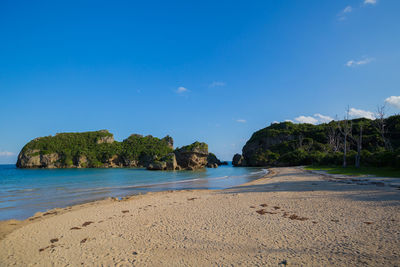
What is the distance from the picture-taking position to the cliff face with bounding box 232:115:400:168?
1911 inches

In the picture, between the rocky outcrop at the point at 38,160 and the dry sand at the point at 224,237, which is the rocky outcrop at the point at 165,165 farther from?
the dry sand at the point at 224,237

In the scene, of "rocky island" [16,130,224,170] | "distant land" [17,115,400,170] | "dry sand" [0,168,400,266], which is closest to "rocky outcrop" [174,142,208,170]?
"distant land" [17,115,400,170]

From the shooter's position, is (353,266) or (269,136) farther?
(269,136)

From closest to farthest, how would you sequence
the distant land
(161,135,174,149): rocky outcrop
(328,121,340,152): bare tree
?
1. (328,121,340,152): bare tree
2. the distant land
3. (161,135,174,149): rocky outcrop

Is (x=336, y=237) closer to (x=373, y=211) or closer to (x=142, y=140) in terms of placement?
(x=373, y=211)

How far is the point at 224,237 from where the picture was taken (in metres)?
6.84

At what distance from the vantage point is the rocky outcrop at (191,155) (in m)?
93.4

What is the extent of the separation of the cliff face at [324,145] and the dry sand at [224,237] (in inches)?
1176

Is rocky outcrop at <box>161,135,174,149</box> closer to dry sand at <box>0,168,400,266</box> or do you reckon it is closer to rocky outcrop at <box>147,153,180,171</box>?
rocky outcrop at <box>147,153,180,171</box>

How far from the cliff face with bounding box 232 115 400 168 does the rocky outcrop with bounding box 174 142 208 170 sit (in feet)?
105

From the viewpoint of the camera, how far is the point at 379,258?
470 cm

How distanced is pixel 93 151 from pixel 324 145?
450 ft

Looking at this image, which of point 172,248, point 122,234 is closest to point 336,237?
point 172,248

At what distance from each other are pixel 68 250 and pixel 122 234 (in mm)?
1817
